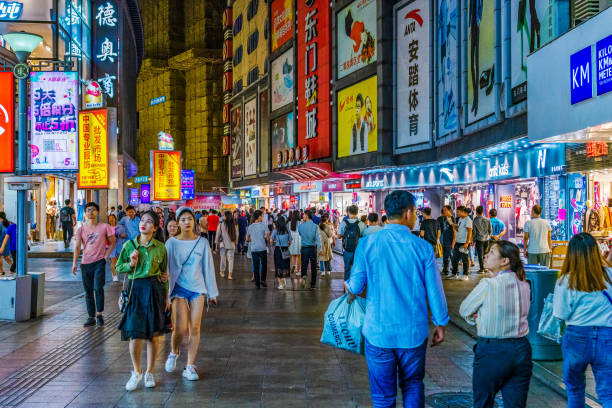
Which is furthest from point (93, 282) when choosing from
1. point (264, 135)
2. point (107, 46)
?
point (264, 135)

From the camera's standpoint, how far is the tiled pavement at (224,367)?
676 centimetres

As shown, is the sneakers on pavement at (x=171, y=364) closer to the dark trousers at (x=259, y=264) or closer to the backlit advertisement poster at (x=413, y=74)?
the dark trousers at (x=259, y=264)

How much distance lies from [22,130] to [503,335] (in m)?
10.1

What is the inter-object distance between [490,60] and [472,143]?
2.97m

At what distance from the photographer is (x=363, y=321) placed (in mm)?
4613

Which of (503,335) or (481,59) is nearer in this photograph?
(503,335)

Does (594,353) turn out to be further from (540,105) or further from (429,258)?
(540,105)

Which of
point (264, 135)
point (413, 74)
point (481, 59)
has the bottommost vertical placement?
point (481, 59)

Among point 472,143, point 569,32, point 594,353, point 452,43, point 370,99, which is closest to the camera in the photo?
point 594,353

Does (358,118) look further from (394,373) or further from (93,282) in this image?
(394,373)

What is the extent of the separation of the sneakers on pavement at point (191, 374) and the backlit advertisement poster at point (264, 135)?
4393cm

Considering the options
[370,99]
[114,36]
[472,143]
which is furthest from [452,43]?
[114,36]

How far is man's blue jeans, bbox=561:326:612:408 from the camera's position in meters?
4.98

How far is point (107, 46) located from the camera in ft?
124
